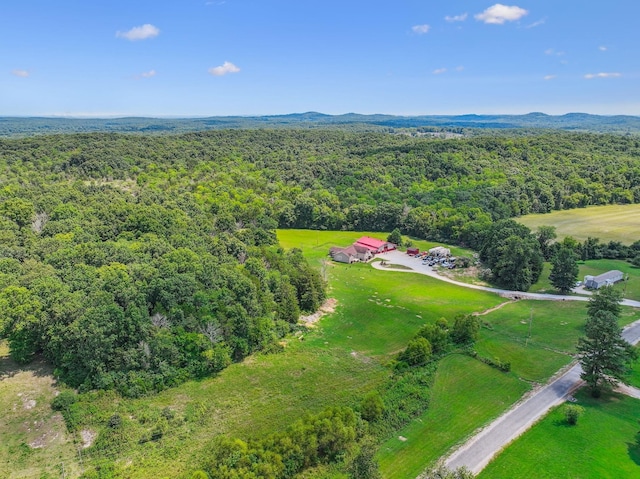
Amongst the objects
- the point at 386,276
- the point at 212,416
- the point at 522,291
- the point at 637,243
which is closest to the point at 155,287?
the point at 212,416

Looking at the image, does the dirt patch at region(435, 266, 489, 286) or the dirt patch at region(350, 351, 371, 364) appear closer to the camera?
the dirt patch at region(350, 351, 371, 364)

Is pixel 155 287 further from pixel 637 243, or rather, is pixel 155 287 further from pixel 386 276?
pixel 637 243

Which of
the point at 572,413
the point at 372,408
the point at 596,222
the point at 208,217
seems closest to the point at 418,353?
the point at 372,408

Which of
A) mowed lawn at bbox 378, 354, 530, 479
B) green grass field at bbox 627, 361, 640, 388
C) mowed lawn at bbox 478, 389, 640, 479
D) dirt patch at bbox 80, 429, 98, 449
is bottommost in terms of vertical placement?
dirt patch at bbox 80, 429, 98, 449

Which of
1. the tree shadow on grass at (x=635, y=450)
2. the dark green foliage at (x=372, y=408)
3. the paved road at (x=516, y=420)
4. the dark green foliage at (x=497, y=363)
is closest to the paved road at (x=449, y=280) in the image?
the paved road at (x=516, y=420)

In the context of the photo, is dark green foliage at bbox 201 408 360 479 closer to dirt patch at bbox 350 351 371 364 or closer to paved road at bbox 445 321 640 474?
paved road at bbox 445 321 640 474

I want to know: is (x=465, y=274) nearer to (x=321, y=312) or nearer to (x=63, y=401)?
(x=321, y=312)

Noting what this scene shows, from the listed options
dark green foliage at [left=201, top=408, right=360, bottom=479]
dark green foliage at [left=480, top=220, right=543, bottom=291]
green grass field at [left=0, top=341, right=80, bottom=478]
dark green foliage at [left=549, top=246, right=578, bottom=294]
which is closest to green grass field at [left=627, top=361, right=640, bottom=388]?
dark green foliage at [left=549, top=246, right=578, bottom=294]
